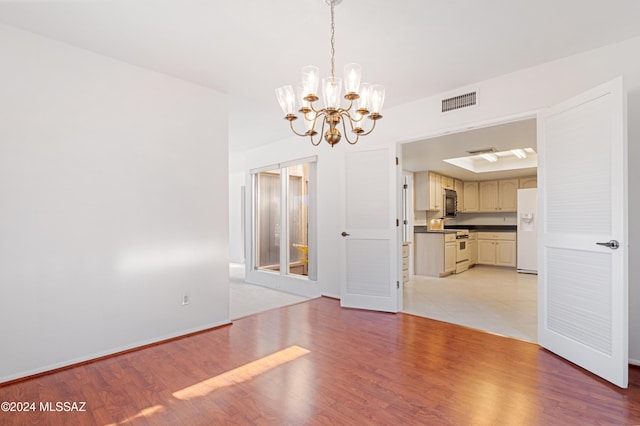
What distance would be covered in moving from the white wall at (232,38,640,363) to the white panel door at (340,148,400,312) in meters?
0.25

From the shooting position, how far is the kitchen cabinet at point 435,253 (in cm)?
671

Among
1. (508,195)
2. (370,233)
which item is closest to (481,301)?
(370,233)

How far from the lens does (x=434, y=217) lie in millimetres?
7977

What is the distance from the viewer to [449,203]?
8055mm

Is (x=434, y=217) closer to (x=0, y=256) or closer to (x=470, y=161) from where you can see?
(x=470, y=161)

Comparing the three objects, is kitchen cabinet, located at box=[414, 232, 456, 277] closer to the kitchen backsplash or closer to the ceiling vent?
the kitchen backsplash

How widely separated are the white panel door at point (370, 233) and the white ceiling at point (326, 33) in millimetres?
1187

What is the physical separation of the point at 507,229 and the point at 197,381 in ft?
26.5

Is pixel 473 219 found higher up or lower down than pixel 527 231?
higher up

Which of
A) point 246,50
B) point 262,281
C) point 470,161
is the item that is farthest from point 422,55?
point 470,161

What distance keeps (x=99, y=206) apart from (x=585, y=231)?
405cm

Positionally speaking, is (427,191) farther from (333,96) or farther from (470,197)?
(333,96)

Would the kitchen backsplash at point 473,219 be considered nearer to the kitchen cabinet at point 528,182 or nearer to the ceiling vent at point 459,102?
the kitchen cabinet at point 528,182

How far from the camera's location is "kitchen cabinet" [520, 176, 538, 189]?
300 inches
